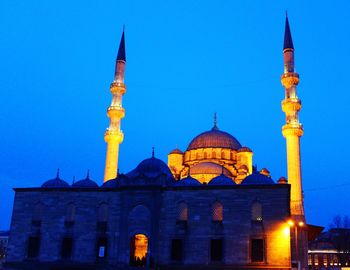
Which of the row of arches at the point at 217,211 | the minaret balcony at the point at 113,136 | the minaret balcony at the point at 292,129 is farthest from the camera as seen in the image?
the minaret balcony at the point at 113,136

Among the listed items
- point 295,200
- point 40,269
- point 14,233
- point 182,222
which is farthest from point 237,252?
point 14,233

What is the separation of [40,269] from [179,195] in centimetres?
1106

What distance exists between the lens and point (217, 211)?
30094 mm

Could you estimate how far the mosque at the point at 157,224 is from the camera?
28922mm

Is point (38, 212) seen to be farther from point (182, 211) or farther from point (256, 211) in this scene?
point (256, 211)

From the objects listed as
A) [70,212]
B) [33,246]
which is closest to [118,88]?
[70,212]

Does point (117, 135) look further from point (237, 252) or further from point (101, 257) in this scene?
point (237, 252)

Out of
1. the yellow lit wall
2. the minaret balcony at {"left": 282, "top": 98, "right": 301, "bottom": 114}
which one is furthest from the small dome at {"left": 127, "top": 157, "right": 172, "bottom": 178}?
the minaret balcony at {"left": 282, "top": 98, "right": 301, "bottom": 114}

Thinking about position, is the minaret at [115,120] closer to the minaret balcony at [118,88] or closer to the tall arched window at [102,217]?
the minaret balcony at [118,88]

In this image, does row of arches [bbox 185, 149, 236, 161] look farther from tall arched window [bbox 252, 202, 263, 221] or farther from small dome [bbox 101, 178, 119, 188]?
tall arched window [bbox 252, 202, 263, 221]

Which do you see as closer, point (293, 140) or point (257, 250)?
point (257, 250)

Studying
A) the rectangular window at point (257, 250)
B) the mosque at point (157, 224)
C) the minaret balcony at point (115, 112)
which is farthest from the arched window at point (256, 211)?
the minaret balcony at point (115, 112)

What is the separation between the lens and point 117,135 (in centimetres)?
4219

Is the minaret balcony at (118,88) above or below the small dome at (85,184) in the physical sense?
above
